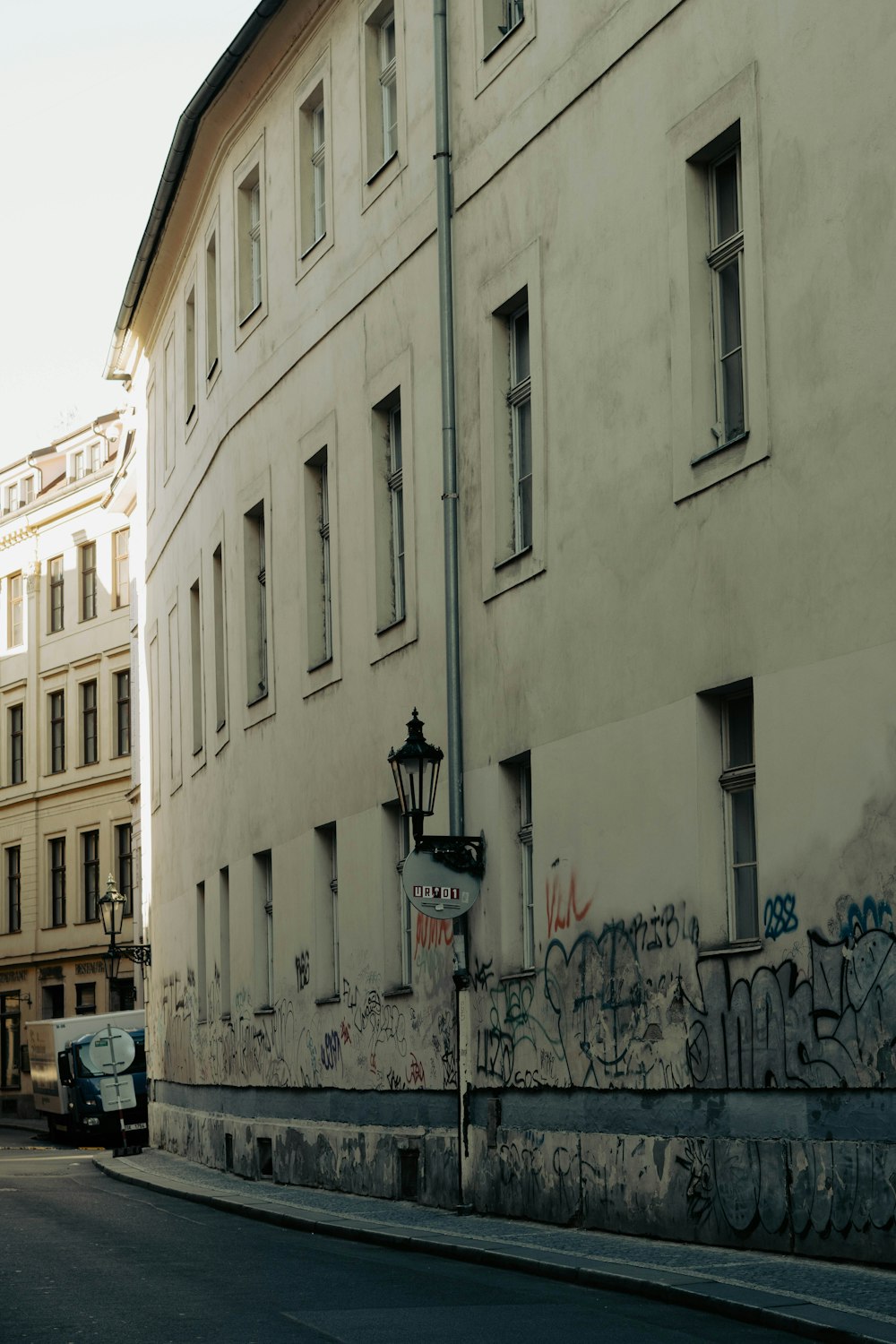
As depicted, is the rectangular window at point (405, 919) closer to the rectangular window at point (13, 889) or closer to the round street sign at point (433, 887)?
the round street sign at point (433, 887)

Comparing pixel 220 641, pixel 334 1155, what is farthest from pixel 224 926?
pixel 334 1155

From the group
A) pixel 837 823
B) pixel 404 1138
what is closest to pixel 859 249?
pixel 837 823

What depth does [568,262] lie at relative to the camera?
52.8ft

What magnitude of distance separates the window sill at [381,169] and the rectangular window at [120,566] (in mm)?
36774

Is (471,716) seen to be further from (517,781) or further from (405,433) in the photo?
(405,433)

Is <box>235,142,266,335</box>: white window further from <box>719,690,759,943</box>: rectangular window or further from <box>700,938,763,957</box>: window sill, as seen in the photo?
<box>700,938,763,957</box>: window sill

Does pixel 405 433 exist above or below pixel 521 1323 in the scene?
above

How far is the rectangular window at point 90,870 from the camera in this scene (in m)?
56.8

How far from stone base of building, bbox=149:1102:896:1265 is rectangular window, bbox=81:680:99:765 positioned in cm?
3766

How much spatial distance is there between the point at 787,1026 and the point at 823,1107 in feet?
1.93

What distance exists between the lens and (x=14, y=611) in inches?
2468

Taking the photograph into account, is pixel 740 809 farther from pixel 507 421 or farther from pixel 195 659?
pixel 195 659

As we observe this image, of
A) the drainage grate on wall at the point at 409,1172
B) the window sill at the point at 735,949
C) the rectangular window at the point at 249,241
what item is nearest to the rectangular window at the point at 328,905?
the drainage grate on wall at the point at 409,1172

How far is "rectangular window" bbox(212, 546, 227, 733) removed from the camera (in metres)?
27.4
